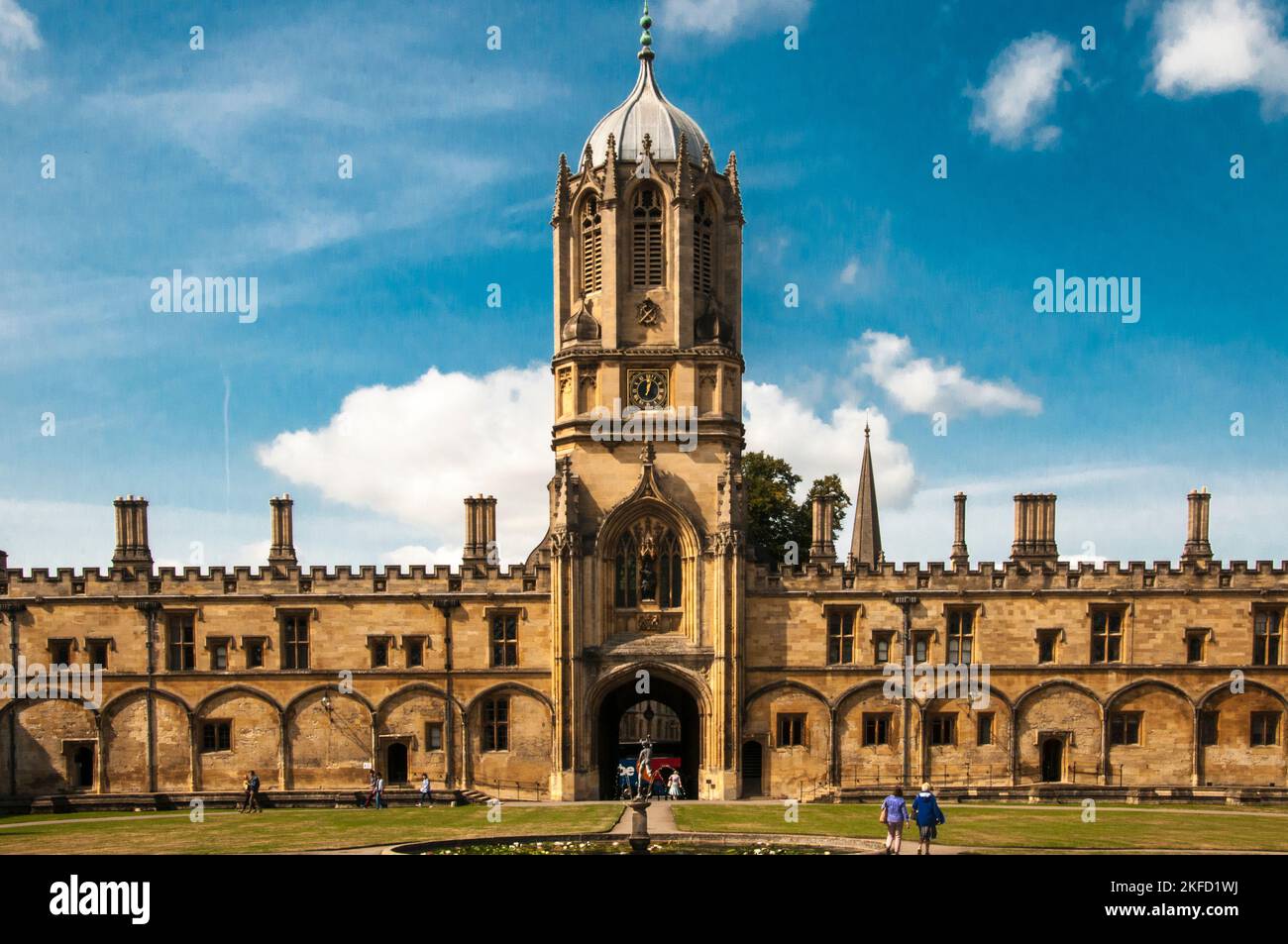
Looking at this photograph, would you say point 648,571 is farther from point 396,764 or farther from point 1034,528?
point 1034,528

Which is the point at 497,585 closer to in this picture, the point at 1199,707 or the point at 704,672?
the point at 704,672

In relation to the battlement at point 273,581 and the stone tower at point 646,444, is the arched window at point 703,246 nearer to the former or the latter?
the stone tower at point 646,444

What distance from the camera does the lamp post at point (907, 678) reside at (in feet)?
145

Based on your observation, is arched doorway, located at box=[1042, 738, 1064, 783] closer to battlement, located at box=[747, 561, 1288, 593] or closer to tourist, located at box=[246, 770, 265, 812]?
battlement, located at box=[747, 561, 1288, 593]

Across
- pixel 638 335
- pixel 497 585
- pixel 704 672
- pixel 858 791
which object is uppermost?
pixel 638 335

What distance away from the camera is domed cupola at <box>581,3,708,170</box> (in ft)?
155

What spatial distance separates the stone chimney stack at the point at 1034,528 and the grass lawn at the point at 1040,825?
12.0m

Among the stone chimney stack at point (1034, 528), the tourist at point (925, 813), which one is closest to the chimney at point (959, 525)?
the stone chimney stack at point (1034, 528)

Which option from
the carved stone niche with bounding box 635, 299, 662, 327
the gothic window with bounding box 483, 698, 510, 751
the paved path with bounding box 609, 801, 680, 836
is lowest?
the paved path with bounding box 609, 801, 680, 836

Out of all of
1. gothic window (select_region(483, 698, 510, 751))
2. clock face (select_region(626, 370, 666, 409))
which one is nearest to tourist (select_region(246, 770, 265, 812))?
gothic window (select_region(483, 698, 510, 751))

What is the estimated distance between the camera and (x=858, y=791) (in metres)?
41.5

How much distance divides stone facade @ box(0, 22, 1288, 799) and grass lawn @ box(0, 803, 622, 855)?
4.47 meters
